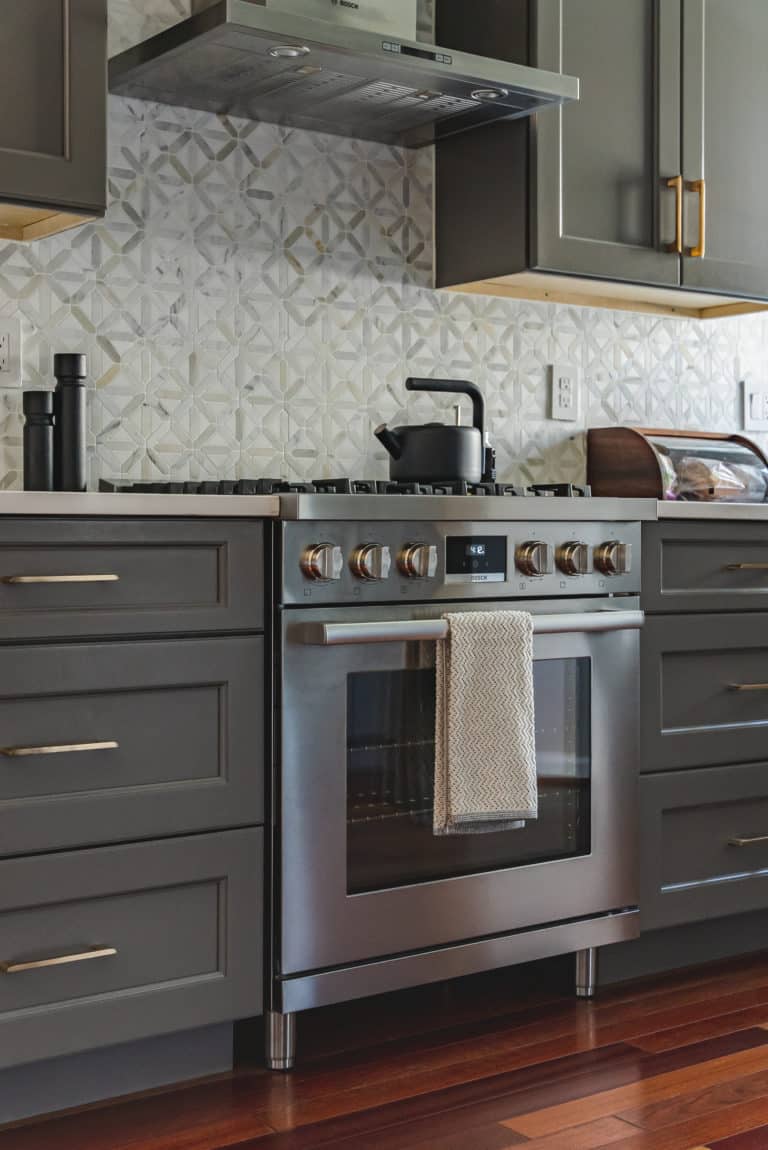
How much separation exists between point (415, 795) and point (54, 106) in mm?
1210

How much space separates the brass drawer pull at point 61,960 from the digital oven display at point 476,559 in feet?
2.53

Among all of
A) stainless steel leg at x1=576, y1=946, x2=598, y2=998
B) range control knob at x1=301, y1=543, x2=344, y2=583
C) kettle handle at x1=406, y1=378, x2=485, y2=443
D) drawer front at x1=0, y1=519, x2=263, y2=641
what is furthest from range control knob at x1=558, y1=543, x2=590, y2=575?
stainless steel leg at x1=576, y1=946, x2=598, y2=998

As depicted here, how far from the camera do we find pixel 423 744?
2207 mm

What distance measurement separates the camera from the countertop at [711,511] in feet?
8.21

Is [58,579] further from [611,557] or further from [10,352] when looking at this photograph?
[611,557]

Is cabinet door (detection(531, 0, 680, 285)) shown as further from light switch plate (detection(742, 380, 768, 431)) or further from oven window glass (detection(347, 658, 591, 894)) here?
oven window glass (detection(347, 658, 591, 894))

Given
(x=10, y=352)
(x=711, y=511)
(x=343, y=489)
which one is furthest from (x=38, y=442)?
(x=711, y=511)

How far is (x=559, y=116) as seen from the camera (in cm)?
267

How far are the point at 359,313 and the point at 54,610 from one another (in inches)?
46.3

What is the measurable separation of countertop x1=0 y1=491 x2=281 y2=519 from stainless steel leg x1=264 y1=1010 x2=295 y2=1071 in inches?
30.5

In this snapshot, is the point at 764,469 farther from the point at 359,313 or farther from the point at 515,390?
the point at 359,313

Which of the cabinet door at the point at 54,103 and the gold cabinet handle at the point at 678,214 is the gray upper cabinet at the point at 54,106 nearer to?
the cabinet door at the point at 54,103

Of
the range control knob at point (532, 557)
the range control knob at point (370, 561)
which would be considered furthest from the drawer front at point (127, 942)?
the range control knob at point (532, 557)

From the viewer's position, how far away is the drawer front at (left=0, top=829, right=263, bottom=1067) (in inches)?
72.7
